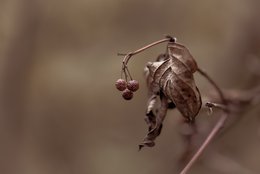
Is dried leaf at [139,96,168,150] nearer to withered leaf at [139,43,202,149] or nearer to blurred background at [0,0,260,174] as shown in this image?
withered leaf at [139,43,202,149]

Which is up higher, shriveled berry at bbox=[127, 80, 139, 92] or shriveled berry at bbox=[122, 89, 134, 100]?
shriveled berry at bbox=[127, 80, 139, 92]

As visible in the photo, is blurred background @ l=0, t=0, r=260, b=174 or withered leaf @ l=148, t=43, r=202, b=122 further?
blurred background @ l=0, t=0, r=260, b=174

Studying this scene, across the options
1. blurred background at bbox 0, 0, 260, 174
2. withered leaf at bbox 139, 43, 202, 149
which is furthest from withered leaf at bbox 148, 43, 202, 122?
blurred background at bbox 0, 0, 260, 174

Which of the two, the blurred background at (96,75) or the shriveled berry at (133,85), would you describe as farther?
the blurred background at (96,75)

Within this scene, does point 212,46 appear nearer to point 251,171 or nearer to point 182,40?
point 182,40

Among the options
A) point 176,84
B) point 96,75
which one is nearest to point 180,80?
point 176,84

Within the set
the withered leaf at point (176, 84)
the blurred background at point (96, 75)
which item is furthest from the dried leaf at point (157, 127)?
the blurred background at point (96, 75)

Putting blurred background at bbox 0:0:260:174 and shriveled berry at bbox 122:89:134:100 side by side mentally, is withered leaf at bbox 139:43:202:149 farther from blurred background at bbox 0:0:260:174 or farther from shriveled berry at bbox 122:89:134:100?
blurred background at bbox 0:0:260:174

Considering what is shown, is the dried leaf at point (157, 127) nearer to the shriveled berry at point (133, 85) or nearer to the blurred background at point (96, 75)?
the shriveled berry at point (133, 85)
